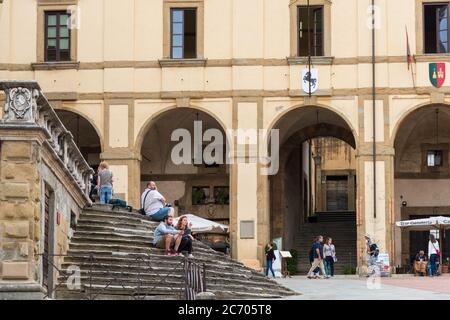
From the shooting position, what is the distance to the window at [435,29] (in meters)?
44.2

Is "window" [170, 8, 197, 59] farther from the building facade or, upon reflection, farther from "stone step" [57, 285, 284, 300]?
"stone step" [57, 285, 284, 300]

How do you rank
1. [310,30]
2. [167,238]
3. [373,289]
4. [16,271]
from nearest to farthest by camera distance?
[16,271]
[167,238]
[373,289]
[310,30]

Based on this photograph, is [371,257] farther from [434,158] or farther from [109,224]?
[109,224]

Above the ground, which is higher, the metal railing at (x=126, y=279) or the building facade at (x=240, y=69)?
the building facade at (x=240, y=69)

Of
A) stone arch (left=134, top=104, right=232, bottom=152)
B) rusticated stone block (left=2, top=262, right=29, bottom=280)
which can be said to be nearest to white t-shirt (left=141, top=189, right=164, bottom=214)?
rusticated stone block (left=2, top=262, right=29, bottom=280)

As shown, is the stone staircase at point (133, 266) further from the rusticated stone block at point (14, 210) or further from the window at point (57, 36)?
the window at point (57, 36)

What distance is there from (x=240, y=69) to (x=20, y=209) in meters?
21.9

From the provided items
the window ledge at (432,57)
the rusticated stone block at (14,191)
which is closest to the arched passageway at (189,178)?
the window ledge at (432,57)

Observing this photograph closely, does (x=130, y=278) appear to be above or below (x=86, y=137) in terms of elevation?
below

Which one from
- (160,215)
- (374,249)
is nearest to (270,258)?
(374,249)

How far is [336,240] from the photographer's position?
51469 millimetres

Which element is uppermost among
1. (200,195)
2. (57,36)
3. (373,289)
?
(57,36)

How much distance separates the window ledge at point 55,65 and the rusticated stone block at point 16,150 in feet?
69.9

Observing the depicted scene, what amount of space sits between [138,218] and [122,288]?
6227 mm
